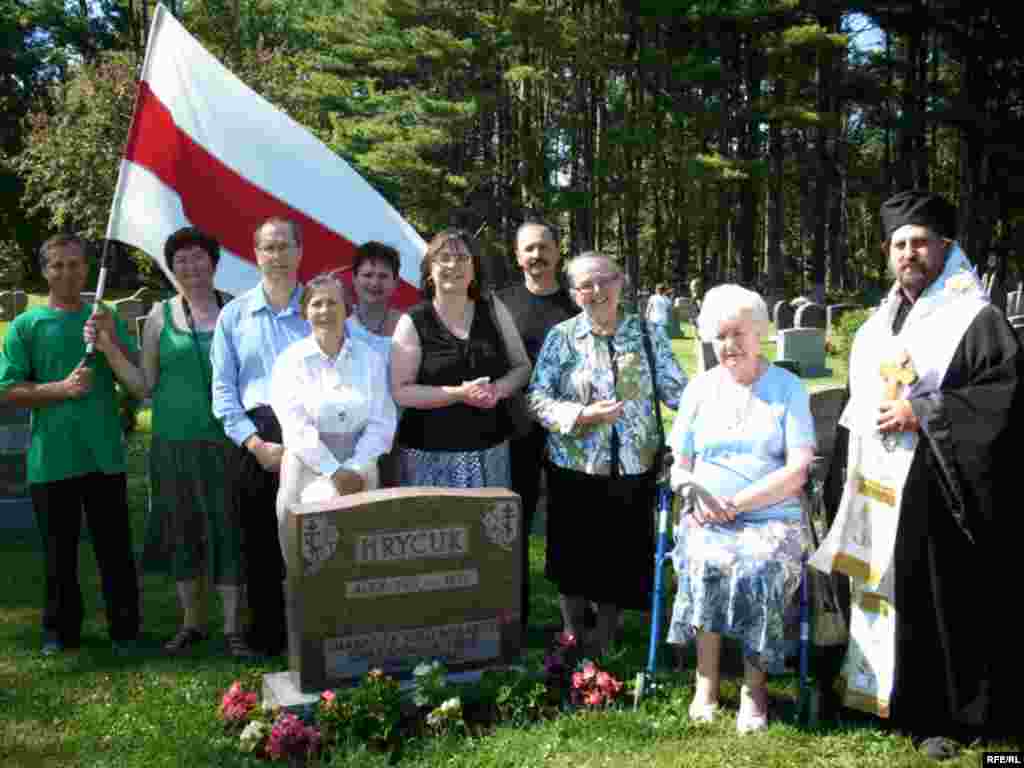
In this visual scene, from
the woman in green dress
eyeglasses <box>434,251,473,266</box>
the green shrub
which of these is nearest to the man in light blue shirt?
the woman in green dress

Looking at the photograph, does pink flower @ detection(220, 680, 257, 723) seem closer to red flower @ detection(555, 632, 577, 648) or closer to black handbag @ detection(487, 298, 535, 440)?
red flower @ detection(555, 632, 577, 648)

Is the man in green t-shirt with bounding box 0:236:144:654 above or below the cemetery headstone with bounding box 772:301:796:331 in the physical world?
below

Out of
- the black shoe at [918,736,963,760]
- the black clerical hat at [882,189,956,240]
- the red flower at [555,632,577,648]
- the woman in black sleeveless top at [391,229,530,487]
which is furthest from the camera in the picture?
the woman in black sleeveless top at [391,229,530,487]

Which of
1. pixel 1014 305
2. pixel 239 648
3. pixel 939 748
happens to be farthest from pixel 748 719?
pixel 1014 305

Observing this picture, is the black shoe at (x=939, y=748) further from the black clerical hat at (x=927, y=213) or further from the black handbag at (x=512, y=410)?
the black handbag at (x=512, y=410)

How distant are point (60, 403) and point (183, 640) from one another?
4.57 ft

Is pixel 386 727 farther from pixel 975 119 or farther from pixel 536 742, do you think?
pixel 975 119

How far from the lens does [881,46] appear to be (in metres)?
41.3

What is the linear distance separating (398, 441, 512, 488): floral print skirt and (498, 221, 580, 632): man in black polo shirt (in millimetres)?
465

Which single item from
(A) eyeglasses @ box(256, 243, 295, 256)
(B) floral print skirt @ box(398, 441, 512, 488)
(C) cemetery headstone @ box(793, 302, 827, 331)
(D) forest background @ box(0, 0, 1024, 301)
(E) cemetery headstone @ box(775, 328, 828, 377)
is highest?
(D) forest background @ box(0, 0, 1024, 301)

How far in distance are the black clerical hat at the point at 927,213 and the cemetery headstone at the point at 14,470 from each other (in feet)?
21.6

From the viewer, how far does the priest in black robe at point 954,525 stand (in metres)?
3.74

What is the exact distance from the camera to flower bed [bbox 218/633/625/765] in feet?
12.6

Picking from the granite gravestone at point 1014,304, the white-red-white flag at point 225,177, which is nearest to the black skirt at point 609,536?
the white-red-white flag at point 225,177
